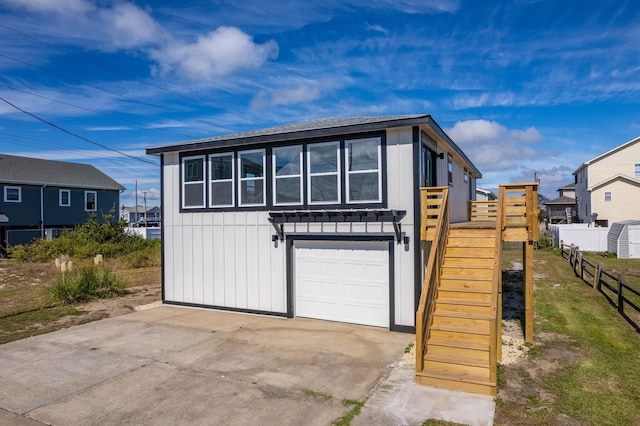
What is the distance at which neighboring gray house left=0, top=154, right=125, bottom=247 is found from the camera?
27922 mm

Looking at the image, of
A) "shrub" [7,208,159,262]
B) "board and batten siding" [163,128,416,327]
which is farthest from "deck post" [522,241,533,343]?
"shrub" [7,208,159,262]

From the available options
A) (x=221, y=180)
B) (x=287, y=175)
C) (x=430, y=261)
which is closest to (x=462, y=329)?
(x=430, y=261)

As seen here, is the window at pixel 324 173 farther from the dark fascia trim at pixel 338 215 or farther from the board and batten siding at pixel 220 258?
the board and batten siding at pixel 220 258

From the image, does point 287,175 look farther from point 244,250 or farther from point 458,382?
point 458,382

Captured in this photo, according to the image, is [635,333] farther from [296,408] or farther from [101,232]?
[101,232]

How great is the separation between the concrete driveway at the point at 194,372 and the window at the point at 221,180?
11.1ft

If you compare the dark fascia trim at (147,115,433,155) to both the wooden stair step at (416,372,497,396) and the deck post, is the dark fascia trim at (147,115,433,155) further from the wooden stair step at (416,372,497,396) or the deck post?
the wooden stair step at (416,372,497,396)

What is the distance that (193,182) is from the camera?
39.5ft

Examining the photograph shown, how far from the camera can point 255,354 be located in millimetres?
7688

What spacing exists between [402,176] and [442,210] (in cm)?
140

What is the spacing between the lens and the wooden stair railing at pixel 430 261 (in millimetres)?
6207

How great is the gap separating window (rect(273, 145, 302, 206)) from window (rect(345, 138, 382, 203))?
4.50ft

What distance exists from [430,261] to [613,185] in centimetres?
3274

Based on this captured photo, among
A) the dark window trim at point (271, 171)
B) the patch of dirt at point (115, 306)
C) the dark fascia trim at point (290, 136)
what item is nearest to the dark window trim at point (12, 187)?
the patch of dirt at point (115, 306)
